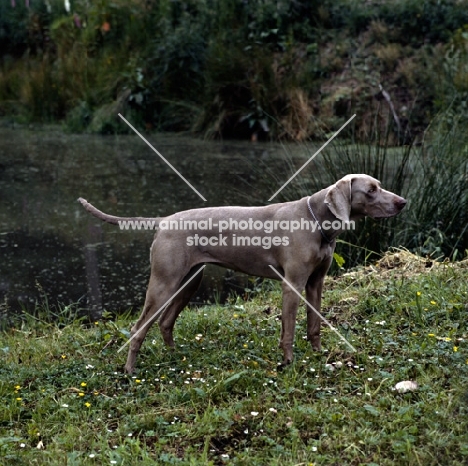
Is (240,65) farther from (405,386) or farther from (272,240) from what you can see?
(405,386)

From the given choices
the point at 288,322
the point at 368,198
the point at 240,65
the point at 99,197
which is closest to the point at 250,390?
the point at 288,322

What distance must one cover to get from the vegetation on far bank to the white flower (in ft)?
28.0

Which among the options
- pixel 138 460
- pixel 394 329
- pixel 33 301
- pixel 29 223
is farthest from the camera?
pixel 29 223

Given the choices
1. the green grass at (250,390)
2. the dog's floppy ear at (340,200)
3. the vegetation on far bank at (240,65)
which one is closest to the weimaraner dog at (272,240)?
the dog's floppy ear at (340,200)

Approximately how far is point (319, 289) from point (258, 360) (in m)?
0.61

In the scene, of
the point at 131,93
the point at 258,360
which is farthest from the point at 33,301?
the point at 131,93

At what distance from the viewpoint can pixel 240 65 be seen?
14188 mm

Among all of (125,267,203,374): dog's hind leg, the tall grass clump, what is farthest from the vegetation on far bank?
(125,267,203,374): dog's hind leg

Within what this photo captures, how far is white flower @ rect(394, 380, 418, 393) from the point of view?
437 centimetres

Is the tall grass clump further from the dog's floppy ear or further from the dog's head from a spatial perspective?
the dog's floppy ear

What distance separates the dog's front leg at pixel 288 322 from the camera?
4.90 metres

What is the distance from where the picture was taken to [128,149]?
13.9 m

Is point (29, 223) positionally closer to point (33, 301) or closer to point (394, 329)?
point (33, 301)

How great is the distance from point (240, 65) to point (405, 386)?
1052cm
